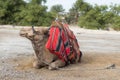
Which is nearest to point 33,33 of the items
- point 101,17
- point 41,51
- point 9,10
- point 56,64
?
point 41,51

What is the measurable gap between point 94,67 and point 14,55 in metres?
3.74

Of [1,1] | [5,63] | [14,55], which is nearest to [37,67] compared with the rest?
[5,63]

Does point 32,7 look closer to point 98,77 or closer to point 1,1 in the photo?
point 1,1

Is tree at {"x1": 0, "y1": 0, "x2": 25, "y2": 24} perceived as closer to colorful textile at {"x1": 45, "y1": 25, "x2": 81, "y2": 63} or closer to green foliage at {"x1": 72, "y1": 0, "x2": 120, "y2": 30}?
green foliage at {"x1": 72, "y1": 0, "x2": 120, "y2": 30}

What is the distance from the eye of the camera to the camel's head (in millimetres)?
10312

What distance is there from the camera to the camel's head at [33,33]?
1031cm

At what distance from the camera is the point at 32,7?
155 feet

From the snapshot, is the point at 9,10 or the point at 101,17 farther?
the point at 9,10

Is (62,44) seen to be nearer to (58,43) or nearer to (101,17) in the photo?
(58,43)

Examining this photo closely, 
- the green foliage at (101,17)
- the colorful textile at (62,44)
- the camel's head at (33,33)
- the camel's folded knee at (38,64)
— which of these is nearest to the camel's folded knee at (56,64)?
the colorful textile at (62,44)

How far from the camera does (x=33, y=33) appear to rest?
33.9 feet

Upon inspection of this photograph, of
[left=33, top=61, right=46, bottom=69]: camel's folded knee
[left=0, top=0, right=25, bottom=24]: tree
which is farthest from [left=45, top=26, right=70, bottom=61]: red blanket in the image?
[left=0, top=0, right=25, bottom=24]: tree

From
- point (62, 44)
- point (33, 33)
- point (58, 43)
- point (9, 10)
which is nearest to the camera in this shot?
point (33, 33)

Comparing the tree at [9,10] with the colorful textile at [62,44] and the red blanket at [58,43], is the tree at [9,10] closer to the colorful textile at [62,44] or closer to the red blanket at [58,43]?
the colorful textile at [62,44]
